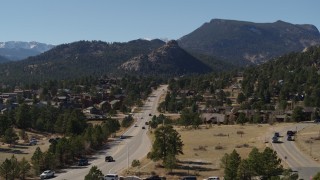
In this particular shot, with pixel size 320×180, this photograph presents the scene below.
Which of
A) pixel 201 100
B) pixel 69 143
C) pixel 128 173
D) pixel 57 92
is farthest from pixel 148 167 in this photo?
pixel 57 92

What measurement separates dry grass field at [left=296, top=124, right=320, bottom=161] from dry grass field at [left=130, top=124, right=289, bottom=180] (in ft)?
19.0

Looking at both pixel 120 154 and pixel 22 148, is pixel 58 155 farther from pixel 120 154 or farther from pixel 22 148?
pixel 22 148

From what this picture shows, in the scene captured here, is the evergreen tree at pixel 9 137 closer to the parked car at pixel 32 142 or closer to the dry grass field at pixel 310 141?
the parked car at pixel 32 142

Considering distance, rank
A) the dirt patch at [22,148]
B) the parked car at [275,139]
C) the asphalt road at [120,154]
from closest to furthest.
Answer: the asphalt road at [120,154] < the dirt patch at [22,148] < the parked car at [275,139]

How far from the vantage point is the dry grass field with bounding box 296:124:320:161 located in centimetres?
7619

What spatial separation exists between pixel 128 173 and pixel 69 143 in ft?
49.9

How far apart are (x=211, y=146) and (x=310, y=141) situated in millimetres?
16662

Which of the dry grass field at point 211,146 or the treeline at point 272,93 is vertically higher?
the treeline at point 272,93

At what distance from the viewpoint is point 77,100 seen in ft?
589

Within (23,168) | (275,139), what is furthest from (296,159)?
(23,168)

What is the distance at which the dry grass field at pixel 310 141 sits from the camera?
76188mm

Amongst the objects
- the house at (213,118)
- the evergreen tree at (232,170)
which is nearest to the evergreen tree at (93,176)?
the evergreen tree at (232,170)

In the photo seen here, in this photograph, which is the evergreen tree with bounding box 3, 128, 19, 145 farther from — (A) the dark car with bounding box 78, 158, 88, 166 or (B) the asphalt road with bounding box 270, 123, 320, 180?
(B) the asphalt road with bounding box 270, 123, 320, 180

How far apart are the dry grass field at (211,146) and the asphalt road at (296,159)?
2959 millimetres
